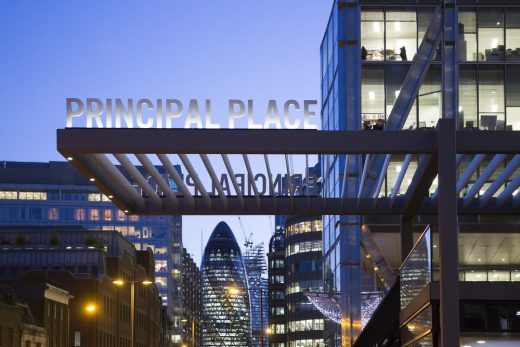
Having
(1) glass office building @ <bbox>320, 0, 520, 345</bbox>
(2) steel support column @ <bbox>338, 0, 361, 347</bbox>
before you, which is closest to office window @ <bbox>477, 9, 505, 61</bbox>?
(1) glass office building @ <bbox>320, 0, 520, 345</bbox>

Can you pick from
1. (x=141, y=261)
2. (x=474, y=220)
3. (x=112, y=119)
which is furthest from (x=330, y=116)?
(x=141, y=261)

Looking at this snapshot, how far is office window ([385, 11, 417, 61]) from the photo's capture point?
60844mm

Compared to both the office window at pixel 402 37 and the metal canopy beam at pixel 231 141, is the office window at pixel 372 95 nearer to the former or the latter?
the office window at pixel 402 37

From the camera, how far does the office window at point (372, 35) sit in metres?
61.1

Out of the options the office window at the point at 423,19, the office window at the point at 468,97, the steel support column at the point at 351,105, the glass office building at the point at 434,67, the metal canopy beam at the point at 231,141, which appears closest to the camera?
the metal canopy beam at the point at 231,141

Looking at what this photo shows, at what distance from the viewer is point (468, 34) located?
6003 centimetres

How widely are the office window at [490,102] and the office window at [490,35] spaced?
0.84 metres

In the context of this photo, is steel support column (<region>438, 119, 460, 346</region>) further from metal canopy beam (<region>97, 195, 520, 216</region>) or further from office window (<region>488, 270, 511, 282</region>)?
metal canopy beam (<region>97, 195, 520, 216</region>)

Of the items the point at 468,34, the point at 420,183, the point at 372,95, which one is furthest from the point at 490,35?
the point at 420,183

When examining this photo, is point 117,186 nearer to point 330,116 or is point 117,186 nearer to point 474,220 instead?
point 474,220

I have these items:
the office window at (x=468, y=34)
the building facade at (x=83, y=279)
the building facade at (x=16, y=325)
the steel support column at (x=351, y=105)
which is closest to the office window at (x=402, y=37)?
the steel support column at (x=351, y=105)

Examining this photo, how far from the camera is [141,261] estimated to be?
16338cm

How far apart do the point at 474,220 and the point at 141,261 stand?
11005cm

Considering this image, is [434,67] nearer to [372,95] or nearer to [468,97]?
[468,97]
